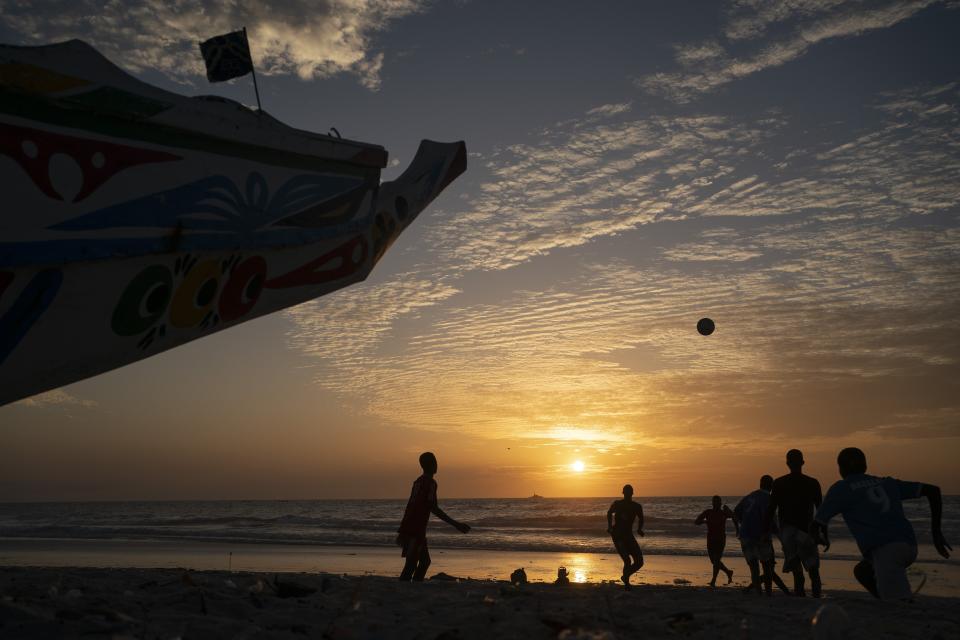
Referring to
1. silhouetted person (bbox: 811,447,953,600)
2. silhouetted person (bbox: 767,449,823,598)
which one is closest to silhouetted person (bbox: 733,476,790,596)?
silhouetted person (bbox: 767,449,823,598)

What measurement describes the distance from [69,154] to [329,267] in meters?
3.40

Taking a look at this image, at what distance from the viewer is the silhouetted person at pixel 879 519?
6.09 m

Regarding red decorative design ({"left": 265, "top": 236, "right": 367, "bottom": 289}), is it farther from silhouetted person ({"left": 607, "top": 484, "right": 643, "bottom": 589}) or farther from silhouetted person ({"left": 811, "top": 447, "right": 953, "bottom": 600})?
silhouetted person ({"left": 607, "top": 484, "right": 643, "bottom": 589})

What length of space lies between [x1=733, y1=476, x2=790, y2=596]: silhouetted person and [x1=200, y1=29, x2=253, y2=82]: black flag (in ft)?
30.8

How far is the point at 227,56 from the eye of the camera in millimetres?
8758

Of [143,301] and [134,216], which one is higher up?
[134,216]

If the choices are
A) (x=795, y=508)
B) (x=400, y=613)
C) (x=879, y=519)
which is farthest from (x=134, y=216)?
(x=795, y=508)

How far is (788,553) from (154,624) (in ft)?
26.8

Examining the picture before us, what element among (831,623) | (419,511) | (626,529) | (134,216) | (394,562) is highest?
(134,216)

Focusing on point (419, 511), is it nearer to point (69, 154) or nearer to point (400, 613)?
point (400, 613)

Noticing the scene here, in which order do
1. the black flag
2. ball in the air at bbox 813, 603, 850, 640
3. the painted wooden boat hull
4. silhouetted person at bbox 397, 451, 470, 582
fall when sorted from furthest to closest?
silhouetted person at bbox 397, 451, 470, 582, the black flag, the painted wooden boat hull, ball in the air at bbox 813, 603, 850, 640

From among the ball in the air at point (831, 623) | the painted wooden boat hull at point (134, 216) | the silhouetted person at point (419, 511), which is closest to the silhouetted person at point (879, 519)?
the ball in the air at point (831, 623)

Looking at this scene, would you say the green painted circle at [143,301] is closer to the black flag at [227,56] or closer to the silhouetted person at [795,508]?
the black flag at [227,56]

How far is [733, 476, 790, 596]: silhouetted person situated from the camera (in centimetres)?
1087
